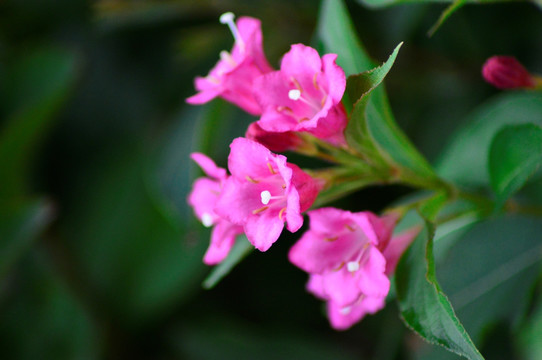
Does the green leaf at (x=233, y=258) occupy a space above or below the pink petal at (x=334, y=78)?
below

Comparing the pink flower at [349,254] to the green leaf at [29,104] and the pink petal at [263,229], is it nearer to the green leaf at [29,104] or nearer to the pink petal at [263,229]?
the pink petal at [263,229]

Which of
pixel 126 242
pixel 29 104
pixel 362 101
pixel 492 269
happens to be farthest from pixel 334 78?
pixel 126 242

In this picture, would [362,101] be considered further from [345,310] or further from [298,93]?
[345,310]

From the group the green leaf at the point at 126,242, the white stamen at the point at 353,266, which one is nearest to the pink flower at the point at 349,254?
the white stamen at the point at 353,266

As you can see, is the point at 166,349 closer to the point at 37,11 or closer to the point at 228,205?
the point at 37,11

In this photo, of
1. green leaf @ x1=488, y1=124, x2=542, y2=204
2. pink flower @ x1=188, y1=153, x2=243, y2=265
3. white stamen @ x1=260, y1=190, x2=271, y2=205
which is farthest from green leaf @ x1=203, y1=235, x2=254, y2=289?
green leaf @ x1=488, y1=124, x2=542, y2=204

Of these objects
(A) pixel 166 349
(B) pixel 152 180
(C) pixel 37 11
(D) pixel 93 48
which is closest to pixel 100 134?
(D) pixel 93 48
